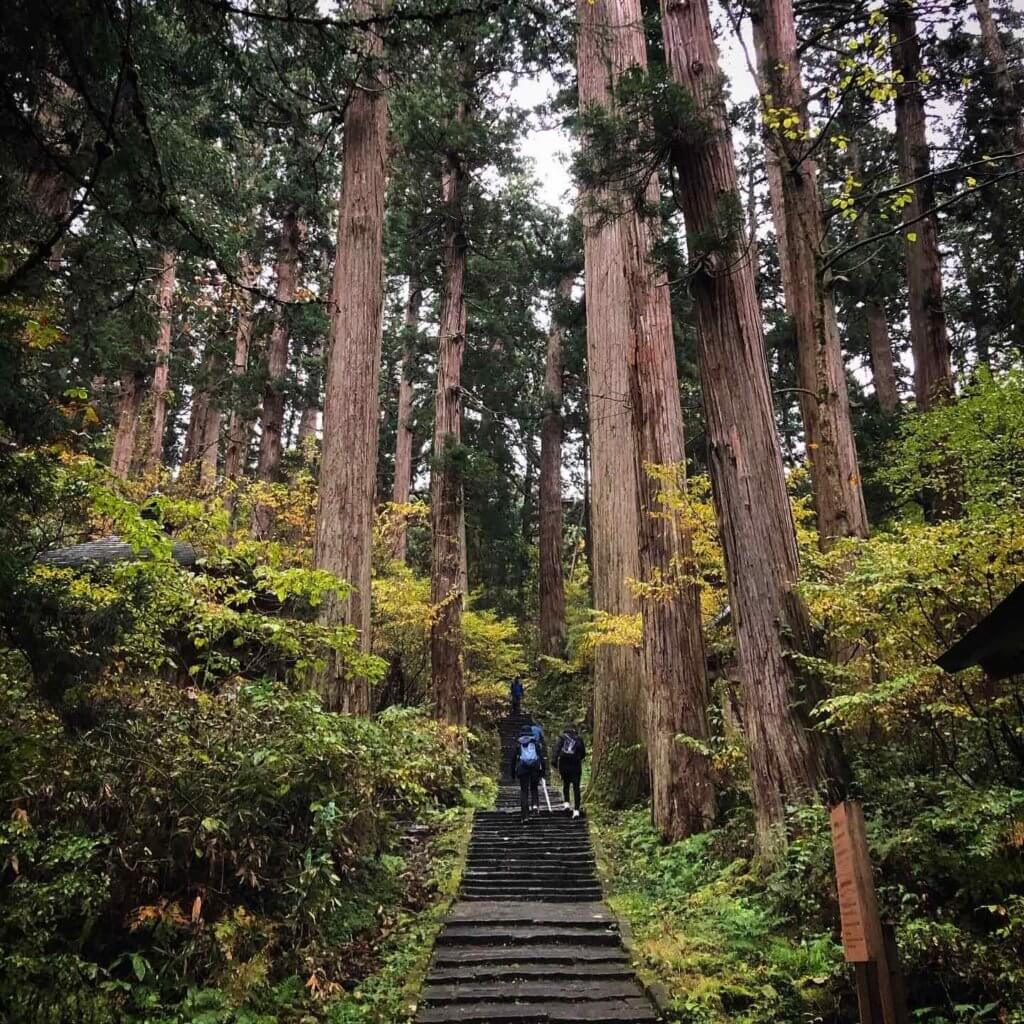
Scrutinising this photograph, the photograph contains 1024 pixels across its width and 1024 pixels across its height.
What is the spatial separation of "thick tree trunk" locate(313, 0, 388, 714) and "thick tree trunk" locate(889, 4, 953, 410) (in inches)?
330

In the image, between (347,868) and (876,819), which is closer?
(876,819)

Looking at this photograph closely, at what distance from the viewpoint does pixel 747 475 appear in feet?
21.2

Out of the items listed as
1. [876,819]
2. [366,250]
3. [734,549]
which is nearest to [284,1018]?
[876,819]

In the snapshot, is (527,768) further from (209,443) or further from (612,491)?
(209,443)

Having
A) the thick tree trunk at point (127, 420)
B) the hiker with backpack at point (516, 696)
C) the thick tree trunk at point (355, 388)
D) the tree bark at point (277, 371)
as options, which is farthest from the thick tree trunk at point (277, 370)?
the hiker with backpack at point (516, 696)

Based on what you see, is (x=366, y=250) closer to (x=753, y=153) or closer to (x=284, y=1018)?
(x=284, y=1018)

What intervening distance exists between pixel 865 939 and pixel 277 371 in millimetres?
16190

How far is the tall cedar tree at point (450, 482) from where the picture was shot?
1480 centimetres

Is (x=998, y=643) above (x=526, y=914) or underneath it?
above

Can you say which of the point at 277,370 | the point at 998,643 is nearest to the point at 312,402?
the point at 277,370

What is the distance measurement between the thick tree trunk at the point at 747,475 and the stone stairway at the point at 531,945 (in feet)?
5.99

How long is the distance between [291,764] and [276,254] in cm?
1556

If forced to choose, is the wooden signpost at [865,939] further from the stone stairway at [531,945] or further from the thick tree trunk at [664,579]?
the thick tree trunk at [664,579]

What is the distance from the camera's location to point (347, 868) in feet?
22.6
